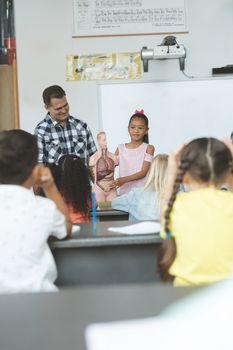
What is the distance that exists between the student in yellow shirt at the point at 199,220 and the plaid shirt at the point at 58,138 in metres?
2.23

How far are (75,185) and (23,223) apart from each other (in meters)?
0.97

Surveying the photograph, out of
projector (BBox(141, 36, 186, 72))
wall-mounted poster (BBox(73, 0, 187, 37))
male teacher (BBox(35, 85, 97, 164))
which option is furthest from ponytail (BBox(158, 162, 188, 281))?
wall-mounted poster (BBox(73, 0, 187, 37))

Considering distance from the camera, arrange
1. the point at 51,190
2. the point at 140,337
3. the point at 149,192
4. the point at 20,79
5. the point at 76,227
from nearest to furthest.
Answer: the point at 140,337
the point at 51,190
the point at 76,227
the point at 149,192
the point at 20,79

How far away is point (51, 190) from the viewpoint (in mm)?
1919

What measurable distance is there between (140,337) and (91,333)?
14 cm

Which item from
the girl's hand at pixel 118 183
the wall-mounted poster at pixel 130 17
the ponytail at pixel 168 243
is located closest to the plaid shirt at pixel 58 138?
the girl's hand at pixel 118 183

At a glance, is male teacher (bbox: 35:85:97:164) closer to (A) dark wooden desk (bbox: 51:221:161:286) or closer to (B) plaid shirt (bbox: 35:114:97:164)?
(B) plaid shirt (bbox: 35:114:97:164)

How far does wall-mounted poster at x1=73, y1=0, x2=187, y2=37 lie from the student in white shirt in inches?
158

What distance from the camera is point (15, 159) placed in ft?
5.87

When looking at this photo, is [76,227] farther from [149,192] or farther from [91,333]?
[91,333]

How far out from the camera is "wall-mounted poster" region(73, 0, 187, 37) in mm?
5621

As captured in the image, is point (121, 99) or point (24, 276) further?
point (121, 99)

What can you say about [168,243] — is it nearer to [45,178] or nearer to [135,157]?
[45,178]

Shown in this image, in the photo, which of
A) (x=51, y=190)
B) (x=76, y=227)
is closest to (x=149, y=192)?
(x=76, y=227)
